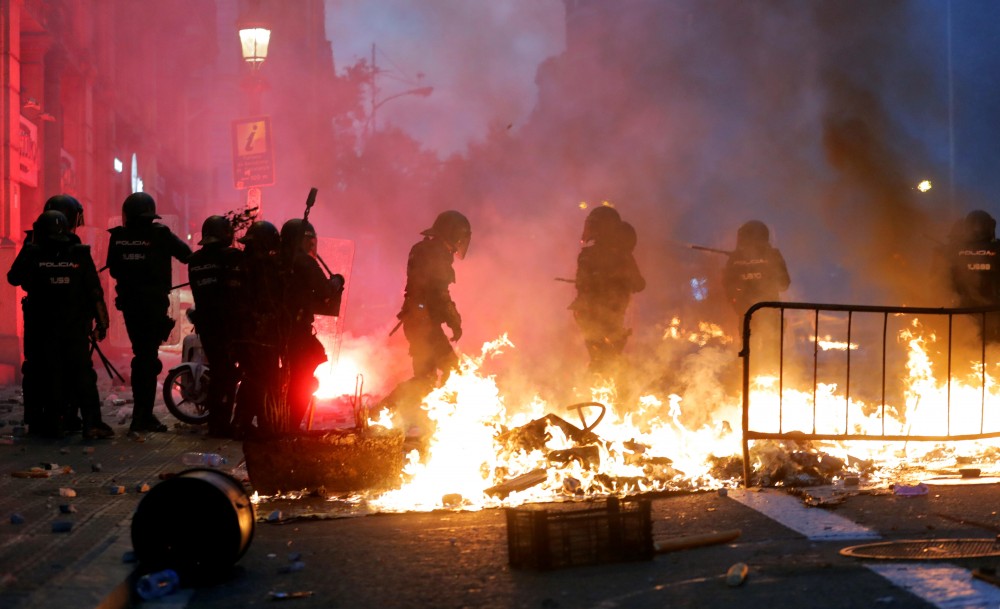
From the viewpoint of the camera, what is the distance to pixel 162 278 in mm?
9734

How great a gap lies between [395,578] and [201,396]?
606 cm

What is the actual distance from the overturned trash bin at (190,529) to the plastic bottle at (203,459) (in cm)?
319

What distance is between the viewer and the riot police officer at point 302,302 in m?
8.34

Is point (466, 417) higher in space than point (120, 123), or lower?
lower

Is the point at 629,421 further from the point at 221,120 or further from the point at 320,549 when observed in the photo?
the point at 221,120

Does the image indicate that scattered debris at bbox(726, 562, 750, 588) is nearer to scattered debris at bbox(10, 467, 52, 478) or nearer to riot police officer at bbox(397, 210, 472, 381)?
scattered debris at bbox(10, 467, 52, 478)

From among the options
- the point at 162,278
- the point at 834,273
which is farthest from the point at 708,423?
the point at 834,273

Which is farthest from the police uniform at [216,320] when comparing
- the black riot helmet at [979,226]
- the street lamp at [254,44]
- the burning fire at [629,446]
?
the black riot helmet at [979,226]

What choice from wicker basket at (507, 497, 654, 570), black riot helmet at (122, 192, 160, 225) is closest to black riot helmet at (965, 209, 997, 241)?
black riot helmet at (122, 192, 160, 225)

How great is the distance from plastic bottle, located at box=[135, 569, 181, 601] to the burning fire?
74.0 inches


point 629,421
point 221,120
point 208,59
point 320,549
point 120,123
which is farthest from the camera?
point 221,120

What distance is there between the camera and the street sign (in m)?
14.2

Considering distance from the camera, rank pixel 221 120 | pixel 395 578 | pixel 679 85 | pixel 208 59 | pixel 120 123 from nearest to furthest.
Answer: pixel 395 578 → pixel 679 85 → pixel 120 123 → pixel 208 59 → pixel 221 120

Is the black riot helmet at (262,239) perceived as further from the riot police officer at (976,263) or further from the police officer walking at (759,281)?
the riot police officer at (976,263)
